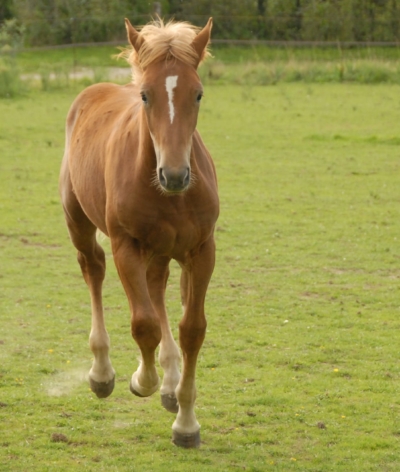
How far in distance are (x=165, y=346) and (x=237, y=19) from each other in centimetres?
2968

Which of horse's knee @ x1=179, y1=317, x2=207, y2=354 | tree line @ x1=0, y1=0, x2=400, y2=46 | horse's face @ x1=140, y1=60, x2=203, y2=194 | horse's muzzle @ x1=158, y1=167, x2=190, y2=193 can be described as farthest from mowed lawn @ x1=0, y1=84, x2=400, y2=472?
tree line @ x1=0, y1=0, x2=400, y2=46

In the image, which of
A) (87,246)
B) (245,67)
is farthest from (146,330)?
(245,67)

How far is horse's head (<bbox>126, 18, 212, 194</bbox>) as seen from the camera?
3787 millimetres

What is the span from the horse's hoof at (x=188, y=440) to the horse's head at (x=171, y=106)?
1514mm

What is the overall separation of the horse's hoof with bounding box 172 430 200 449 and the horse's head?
1.51 m

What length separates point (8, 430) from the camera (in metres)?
4.86

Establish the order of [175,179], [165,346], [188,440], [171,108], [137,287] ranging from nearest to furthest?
[175,179]
[171,108]
[137,287]
[188,440]
[165,346]

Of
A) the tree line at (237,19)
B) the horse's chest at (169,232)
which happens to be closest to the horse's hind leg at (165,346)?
the horse's chest at (169,232)

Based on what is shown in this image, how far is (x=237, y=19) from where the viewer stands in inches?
1310

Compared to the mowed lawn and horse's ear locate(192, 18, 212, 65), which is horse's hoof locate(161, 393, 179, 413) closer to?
the mowed lawn

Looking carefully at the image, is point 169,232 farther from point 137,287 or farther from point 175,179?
point 175,179

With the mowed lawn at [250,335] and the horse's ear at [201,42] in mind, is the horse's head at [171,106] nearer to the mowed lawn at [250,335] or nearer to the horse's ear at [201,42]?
the horse's ear at [201,42]

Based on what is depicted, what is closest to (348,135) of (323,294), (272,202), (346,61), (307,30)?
(272,202)

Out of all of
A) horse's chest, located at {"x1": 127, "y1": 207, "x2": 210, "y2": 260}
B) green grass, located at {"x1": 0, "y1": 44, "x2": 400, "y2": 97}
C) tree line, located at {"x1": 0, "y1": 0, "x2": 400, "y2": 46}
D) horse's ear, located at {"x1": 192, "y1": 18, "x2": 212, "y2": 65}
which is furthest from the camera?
tree line, located at {"x1": 0, "y1": 0, "x2": 400, "y2": 46}
